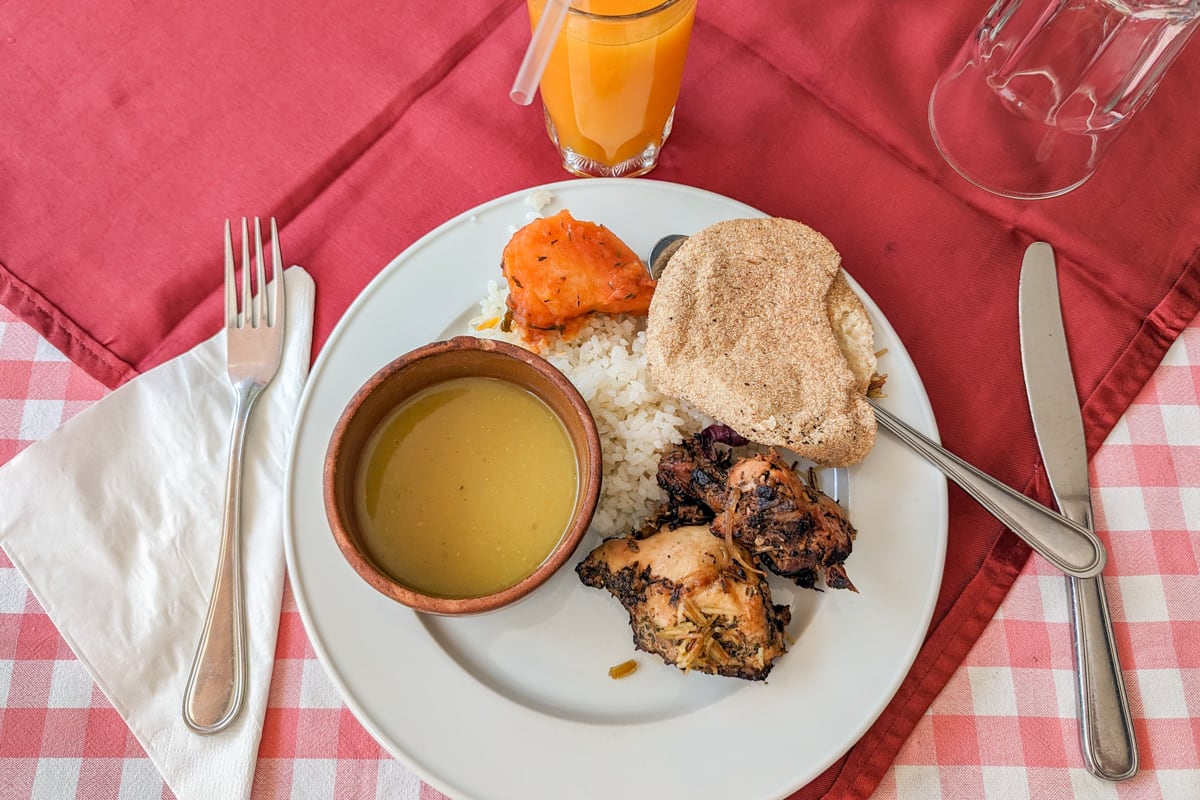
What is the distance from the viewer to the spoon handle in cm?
Answer: 178

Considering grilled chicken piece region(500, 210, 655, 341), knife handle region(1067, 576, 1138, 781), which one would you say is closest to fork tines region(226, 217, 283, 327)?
grilled chicken piece region(500, 210, 655, 341)

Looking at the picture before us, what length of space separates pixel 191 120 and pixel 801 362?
69.3 inches

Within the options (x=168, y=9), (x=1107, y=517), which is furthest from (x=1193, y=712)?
(x=168, y=9)

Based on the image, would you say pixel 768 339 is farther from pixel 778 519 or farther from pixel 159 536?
pixel 159 536

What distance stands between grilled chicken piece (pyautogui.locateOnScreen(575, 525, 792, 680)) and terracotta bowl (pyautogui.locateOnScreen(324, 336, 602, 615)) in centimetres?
18

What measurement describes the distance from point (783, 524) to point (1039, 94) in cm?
149

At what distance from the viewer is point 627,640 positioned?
1.76 m

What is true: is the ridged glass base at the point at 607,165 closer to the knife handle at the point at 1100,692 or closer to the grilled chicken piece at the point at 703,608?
the grilled chicken piece at the point at 703,608

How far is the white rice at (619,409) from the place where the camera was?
1853mm

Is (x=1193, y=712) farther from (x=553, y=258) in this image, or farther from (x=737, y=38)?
(x=737, y=38)

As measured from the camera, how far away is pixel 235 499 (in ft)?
6.12

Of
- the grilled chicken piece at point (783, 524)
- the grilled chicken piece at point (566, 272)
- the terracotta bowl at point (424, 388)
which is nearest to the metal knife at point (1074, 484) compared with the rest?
the grilled chicken piece at point (783, 524)

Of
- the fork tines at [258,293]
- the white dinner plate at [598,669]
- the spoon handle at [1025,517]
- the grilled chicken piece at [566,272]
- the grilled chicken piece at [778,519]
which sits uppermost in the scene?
the grilled chicken piece at [566,272]

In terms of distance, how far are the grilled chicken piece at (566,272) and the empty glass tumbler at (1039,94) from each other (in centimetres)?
101
